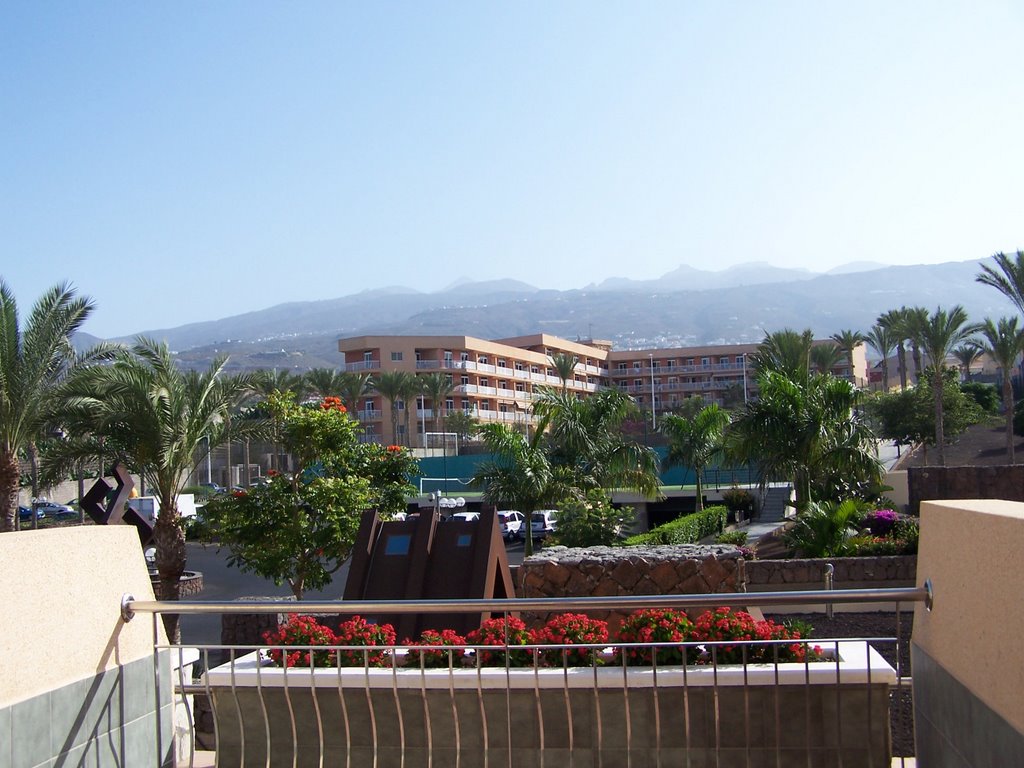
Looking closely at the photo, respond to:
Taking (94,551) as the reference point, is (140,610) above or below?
below

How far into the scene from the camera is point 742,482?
4481 cm

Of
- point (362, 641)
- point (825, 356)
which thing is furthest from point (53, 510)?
point (362, 641)

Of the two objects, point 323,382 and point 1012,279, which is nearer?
point 1012,279

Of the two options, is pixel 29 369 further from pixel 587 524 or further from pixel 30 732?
pixel 30 732

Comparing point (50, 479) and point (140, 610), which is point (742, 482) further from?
point (140, 610)

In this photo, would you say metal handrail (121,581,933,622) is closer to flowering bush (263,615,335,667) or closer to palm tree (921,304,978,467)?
flowering bush (263,615,335,667)

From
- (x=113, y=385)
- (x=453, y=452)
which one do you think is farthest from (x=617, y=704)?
(x=453, y=452)

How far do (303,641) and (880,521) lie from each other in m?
17.2

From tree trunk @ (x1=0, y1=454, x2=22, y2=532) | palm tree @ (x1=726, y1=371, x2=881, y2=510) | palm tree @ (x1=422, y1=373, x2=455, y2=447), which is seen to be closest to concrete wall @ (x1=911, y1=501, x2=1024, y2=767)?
palm tree @ (x1=726, y1=371, x2=881, y2=510)

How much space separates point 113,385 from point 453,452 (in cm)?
5506

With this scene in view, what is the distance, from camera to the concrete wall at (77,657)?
4156 mm

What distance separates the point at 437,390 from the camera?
7844 cm

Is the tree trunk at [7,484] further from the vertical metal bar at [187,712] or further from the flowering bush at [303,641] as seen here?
the vertical metal bar at [187,712]

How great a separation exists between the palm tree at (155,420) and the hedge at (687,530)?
855cm
